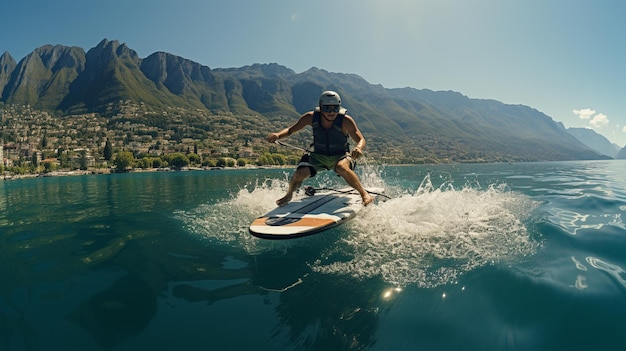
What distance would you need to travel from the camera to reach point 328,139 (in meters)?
9.66

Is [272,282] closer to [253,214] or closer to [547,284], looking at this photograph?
[547,284]

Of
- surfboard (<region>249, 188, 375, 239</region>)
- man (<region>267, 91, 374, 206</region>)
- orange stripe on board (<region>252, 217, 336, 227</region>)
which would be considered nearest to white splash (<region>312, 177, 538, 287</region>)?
surfboard (<region>249, 188, 375, 239</region>)

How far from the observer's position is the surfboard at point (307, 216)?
6.17 metres

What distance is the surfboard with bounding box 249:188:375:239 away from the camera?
6168 millimetres

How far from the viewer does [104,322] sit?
4121 millimetres

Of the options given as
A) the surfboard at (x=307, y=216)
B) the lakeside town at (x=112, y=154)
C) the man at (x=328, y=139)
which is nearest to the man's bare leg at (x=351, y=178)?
the man at (x=328, y=139)

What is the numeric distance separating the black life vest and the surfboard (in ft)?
4.88

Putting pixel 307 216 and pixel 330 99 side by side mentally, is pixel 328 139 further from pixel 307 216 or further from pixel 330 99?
pixel 307 216

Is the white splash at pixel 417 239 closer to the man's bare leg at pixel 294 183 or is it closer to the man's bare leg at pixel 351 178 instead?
the man's bare leg at pixel 351 178

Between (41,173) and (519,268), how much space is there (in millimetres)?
142905

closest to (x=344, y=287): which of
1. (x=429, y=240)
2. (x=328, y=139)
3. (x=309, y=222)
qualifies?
(x=309, y=222)

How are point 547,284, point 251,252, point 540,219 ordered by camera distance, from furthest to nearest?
point 540,219 → point 251,252 → point 547,284

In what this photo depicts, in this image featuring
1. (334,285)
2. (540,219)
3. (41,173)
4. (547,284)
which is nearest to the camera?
(547,284)

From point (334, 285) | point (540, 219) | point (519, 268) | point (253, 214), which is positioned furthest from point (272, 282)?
point (540, 219)
